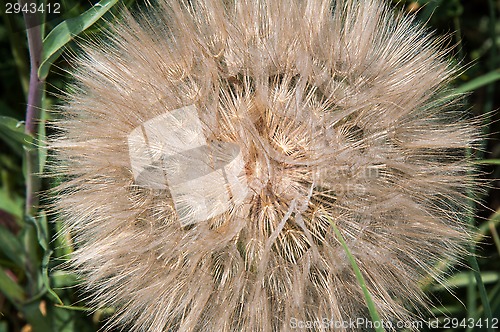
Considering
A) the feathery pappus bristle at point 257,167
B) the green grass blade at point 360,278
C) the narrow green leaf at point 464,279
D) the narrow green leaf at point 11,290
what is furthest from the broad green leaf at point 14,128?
the narrow green leaf at point 464,279

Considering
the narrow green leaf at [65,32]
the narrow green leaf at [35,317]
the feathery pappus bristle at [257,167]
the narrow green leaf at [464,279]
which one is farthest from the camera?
the narrow green leaf at [464,279]

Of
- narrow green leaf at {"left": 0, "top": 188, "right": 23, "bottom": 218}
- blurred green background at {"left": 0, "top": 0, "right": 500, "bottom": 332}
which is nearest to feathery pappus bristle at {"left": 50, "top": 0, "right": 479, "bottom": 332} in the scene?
blurred green background at {"left": 0, "top": 0, "right": 500, "bottom": 332}

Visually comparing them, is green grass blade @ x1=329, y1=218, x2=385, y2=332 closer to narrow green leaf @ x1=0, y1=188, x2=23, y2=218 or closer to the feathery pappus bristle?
the feathery pappus bristle

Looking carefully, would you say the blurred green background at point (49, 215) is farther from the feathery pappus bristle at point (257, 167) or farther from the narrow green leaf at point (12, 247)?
the feathery pappus bristle at point (257, 167)

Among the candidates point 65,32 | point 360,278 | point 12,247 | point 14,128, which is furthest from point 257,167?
point 12,247

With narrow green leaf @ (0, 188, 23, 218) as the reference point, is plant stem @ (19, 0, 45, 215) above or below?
above

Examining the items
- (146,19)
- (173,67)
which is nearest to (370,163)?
(173,67)

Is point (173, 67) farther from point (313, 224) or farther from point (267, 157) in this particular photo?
point (313, 224)
